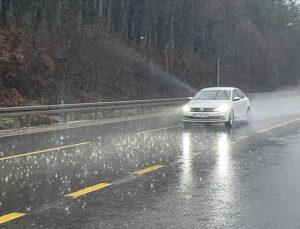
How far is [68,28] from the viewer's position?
28406mm

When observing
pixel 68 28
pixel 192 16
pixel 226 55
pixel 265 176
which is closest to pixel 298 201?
pixel 265 176

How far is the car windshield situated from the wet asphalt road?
5.39m

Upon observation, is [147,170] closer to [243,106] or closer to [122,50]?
[243,106]

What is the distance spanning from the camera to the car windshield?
1939cm

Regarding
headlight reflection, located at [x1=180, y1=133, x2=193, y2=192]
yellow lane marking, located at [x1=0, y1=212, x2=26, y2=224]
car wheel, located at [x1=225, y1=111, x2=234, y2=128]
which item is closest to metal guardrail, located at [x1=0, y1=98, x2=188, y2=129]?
car wheel, located at [x1=225, y1=111, x2=234, y2=128]

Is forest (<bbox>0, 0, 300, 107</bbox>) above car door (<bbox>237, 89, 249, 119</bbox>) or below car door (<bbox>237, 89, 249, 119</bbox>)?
above

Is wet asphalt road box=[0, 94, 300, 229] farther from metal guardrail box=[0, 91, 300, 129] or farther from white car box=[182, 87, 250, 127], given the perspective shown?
white car box=[182, 87, 250, 127]

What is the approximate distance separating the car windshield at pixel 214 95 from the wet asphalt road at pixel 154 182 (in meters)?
5.39

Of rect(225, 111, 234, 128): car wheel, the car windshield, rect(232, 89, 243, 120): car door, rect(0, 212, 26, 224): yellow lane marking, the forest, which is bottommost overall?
rect(225, 111, 234, 128): car wheel

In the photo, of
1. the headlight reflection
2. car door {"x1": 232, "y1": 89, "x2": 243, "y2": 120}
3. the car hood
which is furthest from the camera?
car door {"x1": 232, "y1": 89, "x2": 243, "y2": 120}

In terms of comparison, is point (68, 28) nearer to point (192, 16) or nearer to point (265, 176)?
point (265, 176)

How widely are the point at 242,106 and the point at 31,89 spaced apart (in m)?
10.2

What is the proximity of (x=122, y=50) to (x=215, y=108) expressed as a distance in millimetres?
16811

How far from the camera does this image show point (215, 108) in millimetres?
18031
